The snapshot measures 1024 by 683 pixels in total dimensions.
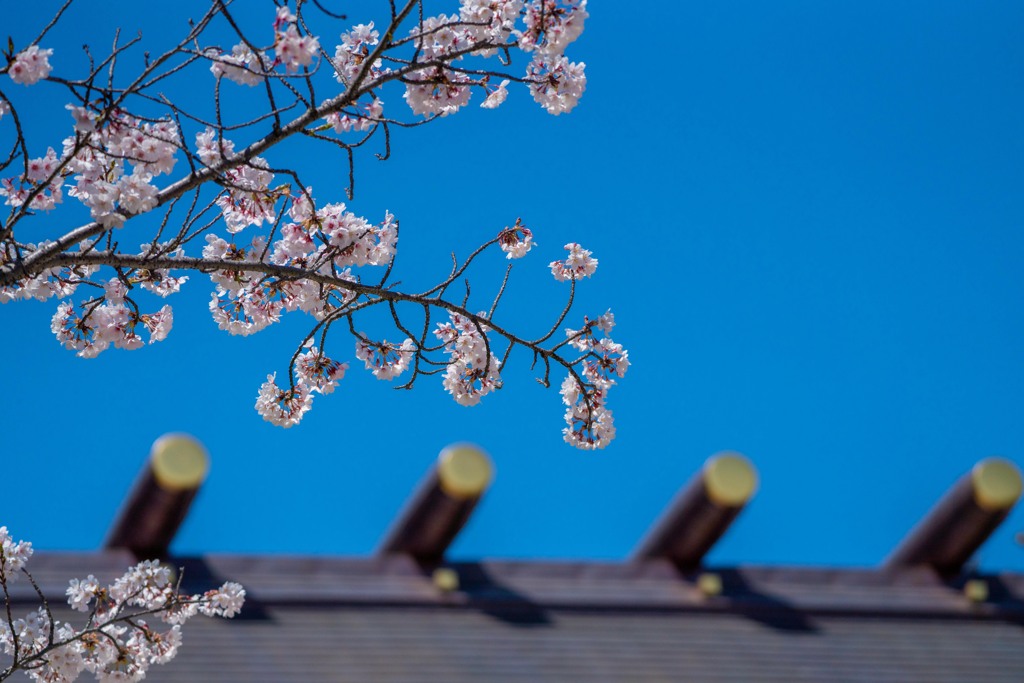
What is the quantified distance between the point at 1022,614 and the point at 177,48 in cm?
940

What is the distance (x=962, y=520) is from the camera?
35.0 feet

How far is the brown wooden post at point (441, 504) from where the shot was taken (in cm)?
947

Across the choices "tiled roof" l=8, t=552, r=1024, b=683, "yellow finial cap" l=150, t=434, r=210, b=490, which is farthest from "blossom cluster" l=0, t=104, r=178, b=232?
"yellow finial cap" l=150, t=434, r=210, b=490

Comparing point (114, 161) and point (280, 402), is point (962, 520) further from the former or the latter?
point (114, 161)

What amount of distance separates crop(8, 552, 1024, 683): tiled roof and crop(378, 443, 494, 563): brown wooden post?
0.65ft

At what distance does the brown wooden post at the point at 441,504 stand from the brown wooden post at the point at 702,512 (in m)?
1.64

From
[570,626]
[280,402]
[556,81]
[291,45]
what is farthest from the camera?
[570,626]

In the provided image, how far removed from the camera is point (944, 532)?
35.6ft

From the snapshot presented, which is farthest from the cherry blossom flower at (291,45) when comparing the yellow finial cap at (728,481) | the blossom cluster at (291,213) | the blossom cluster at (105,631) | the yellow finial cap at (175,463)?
the yellow finial cap at (728,481)

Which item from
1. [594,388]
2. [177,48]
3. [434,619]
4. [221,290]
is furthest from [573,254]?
[434,619]

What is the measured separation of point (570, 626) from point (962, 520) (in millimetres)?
3707

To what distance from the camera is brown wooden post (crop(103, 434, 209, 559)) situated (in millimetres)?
8977

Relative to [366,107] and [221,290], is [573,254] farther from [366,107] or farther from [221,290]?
[221,290]

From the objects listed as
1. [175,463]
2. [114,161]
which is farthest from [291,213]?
[175,463]
